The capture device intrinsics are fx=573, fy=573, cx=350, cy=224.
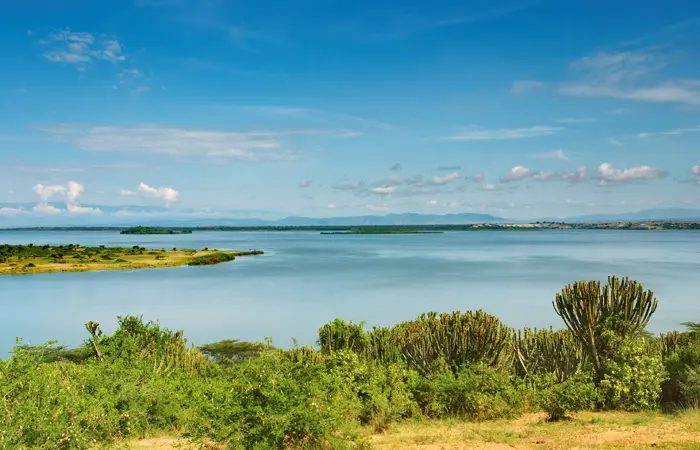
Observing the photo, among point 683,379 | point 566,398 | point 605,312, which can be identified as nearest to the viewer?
point 566,398

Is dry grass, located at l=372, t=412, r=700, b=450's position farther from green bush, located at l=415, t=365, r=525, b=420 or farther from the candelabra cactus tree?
the candelabra cactus tree

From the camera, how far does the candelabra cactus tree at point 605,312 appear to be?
18609mm

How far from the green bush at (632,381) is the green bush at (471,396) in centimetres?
262

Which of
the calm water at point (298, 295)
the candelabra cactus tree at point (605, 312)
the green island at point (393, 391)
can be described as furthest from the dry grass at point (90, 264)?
the candelabra cactus tree at point (605, 312)

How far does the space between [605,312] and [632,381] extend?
8.49 feet

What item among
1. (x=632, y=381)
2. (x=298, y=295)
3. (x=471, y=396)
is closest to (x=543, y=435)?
(x=471, y=396)

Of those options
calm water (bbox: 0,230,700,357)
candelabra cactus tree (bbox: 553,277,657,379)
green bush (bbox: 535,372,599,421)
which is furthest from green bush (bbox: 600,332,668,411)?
calm water (bbox: 0,230,700,357)

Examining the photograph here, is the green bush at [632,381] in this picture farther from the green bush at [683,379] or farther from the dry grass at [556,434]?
the dry grass at [556,434]

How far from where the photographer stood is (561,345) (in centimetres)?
2103

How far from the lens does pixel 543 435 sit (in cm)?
1362

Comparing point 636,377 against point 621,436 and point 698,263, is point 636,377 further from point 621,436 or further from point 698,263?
point 698,263

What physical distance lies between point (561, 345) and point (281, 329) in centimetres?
2254

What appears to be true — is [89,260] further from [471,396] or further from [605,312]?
[605,312]

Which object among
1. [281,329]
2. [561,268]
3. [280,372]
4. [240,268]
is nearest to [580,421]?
[280,372]
